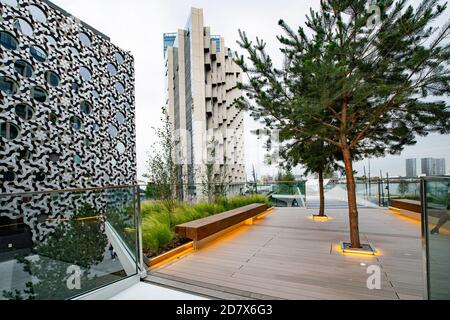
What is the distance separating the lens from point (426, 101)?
305cm

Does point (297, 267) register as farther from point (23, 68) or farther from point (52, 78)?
point (52, 78)

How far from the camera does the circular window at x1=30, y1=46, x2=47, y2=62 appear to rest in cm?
1081

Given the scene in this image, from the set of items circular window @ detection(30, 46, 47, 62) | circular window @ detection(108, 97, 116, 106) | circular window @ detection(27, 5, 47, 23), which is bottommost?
circular window @ detection(108, 97, 116, 106)

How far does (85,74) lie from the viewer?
1368 centimetres

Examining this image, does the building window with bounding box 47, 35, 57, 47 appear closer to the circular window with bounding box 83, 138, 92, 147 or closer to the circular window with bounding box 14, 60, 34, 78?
the circular window with bounding box 14, 60, 34, 78

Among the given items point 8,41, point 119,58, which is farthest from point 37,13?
point 119,58

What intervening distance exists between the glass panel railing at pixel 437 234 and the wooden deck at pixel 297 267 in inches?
15.5

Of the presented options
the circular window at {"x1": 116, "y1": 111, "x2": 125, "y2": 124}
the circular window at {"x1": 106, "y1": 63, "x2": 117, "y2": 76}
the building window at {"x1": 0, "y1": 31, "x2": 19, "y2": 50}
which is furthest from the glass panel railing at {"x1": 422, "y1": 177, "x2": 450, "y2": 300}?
the circular window at {"x1": 106, "y1": 63, "x2": 117, "y2": 76}

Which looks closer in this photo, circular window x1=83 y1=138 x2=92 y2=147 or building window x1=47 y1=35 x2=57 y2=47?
building window x1=47 y1=35 x2=57 y2=47

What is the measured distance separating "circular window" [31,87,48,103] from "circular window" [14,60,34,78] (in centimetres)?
66

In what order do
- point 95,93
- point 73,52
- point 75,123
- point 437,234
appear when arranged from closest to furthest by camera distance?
point 437,234 → point 75,123 → point 73,52 → point 95,93

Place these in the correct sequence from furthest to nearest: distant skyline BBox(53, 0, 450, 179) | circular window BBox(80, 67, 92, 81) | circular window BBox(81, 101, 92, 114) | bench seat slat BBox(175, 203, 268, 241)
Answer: circular window BBox(80, 67, 92, 81) < circular window BBox(81, 101, 92, 114) < distant skyline BBox(53, 0, 450, 179) < bench seat slat BBox(175, 203, 268, 241)

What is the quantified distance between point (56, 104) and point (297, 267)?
45.7 ft
